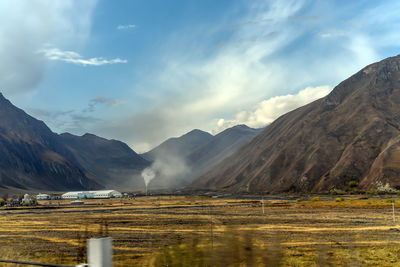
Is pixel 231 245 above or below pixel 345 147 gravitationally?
below

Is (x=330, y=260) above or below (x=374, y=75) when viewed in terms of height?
below

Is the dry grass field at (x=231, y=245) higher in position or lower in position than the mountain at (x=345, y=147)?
lower

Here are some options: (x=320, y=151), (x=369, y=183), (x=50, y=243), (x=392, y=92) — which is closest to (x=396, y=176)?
(x=369, y=183)

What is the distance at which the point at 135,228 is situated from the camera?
45031 mm

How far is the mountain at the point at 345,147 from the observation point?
141125 millimetres

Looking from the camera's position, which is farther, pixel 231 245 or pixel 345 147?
Result: pixel 345 147

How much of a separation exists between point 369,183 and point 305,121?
66.6m

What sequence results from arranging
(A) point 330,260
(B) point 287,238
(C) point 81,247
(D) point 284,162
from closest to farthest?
→ (A) point 330,260, (C) point 81,247, (B) point 287,238, (D) point 284,162

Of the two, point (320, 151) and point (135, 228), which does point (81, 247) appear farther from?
point (320, 151)

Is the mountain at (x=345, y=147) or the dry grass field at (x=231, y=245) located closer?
the dry grass field at (x=231, y=245)

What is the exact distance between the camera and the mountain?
14112cm

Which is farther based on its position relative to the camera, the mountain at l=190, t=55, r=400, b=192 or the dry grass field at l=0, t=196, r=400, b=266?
the mountain at l=190, t=55, r=400, b=192

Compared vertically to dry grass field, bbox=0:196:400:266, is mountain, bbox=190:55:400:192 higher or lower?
higher

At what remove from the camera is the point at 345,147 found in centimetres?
16412
